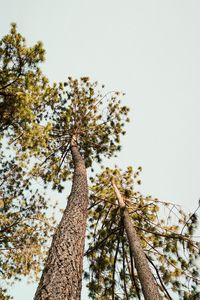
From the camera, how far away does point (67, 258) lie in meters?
3.14

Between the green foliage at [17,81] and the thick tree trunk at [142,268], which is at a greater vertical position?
the green foliage at [17,81]

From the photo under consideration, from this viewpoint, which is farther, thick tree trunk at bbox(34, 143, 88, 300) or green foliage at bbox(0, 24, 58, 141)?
green foliage at bbox(0, 24, 58, 141)

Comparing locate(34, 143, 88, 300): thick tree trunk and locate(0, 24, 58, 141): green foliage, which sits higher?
locate(0, 24, 58, 141): green foliage

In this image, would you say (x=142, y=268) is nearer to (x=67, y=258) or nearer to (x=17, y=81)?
(x=67, y=258)

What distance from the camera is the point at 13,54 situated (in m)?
5.45

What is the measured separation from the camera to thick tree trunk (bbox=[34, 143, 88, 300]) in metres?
2.61

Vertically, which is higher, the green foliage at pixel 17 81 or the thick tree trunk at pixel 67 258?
the green foliage at pixel 17 81

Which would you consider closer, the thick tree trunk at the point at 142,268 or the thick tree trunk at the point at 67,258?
the thick tree trunk at the point at 67,258

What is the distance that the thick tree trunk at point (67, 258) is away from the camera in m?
2.61

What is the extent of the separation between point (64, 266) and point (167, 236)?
12.6 feet

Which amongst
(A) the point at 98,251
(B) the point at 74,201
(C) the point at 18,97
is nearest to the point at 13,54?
(C) the point at 18,97

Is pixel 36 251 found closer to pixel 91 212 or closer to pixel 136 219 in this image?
pixel 91 212

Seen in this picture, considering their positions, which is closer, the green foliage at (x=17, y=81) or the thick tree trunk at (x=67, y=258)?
the thick tree trunk at (x=67, y=258)

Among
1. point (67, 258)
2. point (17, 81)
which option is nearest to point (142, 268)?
point (67, 258)
